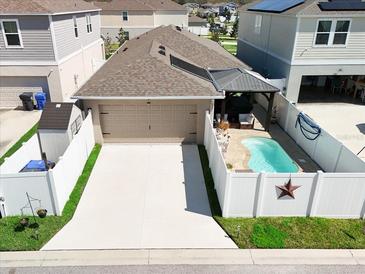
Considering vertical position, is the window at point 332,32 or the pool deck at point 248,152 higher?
the window at point 332,32

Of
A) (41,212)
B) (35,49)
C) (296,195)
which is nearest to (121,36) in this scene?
(35,49)

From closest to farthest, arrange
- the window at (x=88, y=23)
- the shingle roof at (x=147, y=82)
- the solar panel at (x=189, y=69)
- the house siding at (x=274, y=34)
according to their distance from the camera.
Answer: the shingle roof at (x=147, y=82), the solar panel at (x=189, y=69), the house siding at (x=274, y=34), the window at (x=88, y=23)

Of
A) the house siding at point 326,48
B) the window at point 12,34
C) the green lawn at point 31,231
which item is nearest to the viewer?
the green lawn at point 31,231

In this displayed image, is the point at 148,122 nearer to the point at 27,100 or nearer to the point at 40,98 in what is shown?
the point at 40,98

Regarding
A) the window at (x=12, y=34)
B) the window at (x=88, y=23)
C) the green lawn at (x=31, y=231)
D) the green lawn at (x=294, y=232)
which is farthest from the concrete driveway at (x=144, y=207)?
the window at (x=88, y=23)

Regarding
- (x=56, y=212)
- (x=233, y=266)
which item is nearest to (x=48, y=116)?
(x=56, y=212)

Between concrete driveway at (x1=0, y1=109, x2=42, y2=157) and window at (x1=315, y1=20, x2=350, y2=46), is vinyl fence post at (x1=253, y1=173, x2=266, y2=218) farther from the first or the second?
window at (x1=315, y1=20, x2=350, y2=46)

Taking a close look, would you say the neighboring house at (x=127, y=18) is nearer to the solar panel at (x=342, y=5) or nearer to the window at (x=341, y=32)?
the solar panel at (x=342, y=5)
